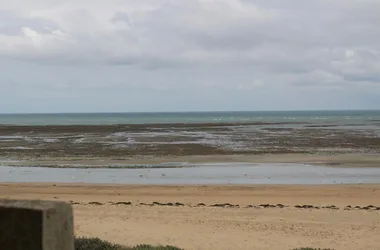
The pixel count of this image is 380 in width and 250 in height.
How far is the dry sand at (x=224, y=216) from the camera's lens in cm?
1120

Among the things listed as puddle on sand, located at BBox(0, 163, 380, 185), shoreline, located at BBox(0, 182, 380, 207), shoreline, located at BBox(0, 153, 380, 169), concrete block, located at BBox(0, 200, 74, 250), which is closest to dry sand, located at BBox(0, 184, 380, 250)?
shoreline, located at BBox(0, 182, 380, 207)

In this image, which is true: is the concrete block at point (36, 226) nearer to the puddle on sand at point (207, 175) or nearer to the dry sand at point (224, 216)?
the dry sand at point (224, 216)

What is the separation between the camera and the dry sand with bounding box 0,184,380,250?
36.8 ft

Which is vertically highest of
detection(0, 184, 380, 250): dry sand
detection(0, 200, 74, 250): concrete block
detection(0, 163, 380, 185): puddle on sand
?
detection(0, 200, 74, 250): concrete block

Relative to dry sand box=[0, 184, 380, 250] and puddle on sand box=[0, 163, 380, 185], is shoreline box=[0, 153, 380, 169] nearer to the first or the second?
puddle on sand box=[0, 163, 380, 185]

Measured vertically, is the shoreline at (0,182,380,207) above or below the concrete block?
below

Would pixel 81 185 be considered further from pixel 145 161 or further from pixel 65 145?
pixel 65 145

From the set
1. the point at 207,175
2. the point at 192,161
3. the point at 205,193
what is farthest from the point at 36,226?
the point at 192,161

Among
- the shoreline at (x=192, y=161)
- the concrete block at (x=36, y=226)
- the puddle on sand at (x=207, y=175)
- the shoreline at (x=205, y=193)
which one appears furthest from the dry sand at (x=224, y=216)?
the shoreline at (x=192, y=161)

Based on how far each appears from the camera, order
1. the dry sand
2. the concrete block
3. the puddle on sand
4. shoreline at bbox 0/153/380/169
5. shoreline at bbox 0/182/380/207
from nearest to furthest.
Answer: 1. the concrete block
2. the dry sand
3. shoreline at bbox 0/182/380/207
4. the puddle on sand
5. shoreline at bbox 0/153/380/169

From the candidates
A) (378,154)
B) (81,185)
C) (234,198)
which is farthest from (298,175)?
(378,154)

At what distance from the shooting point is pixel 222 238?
1135 centimetres

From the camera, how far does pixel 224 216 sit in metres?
14.2

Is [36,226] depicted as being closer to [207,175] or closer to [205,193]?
[205,193]
